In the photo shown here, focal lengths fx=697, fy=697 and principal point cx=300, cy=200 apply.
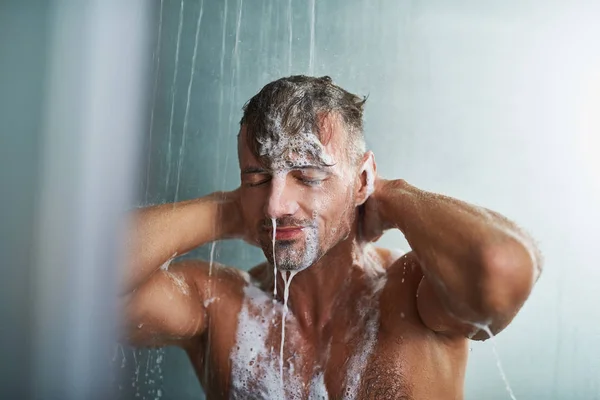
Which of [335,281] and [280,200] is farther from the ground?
[280,200]

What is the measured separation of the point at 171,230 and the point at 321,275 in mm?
286

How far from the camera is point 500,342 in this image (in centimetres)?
177

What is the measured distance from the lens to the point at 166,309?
1.25 meters

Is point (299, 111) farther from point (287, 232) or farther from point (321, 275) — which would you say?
point (321, 275)

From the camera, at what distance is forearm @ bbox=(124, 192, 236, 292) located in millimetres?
1196

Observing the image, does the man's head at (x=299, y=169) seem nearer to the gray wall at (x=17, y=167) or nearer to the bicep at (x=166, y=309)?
the bicep at (x=166, y=309)

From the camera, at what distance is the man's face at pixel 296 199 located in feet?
3.68

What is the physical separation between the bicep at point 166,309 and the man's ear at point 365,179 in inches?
14.2

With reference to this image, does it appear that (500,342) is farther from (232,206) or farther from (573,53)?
(232,206)

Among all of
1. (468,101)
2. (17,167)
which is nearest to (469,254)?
(468,101)

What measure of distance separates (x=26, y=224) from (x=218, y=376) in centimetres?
62

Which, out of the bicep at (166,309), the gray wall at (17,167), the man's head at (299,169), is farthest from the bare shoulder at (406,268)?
the gray wall at (17,167)

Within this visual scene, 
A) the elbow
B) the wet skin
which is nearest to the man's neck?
the wet skin

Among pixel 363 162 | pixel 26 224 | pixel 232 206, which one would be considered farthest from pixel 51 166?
pixel 363 162
